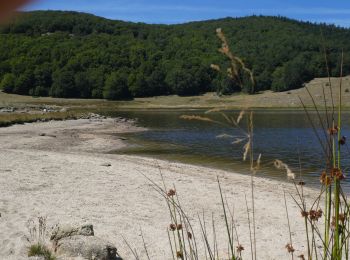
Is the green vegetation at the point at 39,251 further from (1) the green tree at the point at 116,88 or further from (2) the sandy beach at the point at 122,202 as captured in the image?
(1) the green tree at the point at 116,88

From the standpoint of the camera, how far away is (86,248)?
20.1ft

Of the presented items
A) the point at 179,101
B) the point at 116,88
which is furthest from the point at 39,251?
the point at 116,88

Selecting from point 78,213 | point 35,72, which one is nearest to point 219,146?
point 78,213

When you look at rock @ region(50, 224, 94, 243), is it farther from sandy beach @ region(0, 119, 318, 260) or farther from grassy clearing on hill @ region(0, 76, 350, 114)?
grassy clearing on hill @ region(0, 76, 350, 114)

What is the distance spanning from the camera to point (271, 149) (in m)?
29.0

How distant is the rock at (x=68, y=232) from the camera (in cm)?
651

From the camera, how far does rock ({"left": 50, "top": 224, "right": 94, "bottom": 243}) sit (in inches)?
256

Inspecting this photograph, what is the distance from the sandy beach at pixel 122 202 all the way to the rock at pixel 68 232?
45 centimetres

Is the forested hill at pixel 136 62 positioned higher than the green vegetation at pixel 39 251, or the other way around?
the forested hill at pixel 136 62

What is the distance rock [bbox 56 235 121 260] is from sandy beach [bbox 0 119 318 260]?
55 centimetres

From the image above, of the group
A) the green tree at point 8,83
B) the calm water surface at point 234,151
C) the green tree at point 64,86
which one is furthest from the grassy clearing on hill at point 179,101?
the calm water surface at point 234,151

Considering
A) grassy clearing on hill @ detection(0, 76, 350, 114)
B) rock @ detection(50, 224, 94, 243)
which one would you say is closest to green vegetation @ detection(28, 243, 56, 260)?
rock @ detection(50, 224, 94, 243)

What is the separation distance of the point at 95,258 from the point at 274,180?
11.5 m

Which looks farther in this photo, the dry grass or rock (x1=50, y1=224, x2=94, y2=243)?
the dry grass
